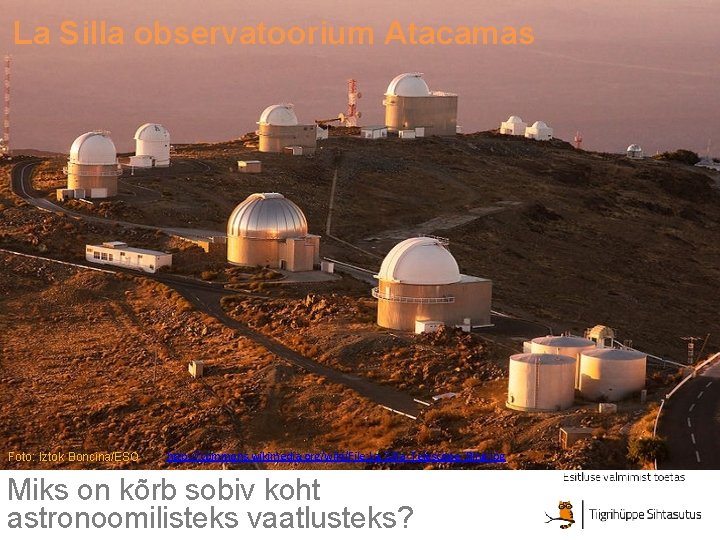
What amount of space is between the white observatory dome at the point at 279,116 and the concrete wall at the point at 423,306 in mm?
57450

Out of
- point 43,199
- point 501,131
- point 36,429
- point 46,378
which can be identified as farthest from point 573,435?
point 501,131

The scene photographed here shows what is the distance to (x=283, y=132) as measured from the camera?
11988 centimetres

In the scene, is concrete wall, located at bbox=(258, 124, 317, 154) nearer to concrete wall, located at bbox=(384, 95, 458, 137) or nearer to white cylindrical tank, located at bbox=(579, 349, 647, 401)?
concrete wall, located at bbox=(384, 95, 458, 137)

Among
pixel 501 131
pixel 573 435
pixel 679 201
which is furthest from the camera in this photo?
pixel 501 131

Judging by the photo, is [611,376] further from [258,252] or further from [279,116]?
[279,116]

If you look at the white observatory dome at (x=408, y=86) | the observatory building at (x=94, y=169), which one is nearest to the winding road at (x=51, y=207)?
the observatory building at (x=94, y=169)

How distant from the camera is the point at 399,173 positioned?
119 m

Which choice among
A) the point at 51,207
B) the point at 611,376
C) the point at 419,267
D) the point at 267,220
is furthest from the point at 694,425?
the point at 51,207

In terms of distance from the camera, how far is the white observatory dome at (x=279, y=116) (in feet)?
394

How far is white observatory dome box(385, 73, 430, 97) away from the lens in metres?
137

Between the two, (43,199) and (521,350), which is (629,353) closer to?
(521,350)

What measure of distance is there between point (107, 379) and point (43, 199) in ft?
118

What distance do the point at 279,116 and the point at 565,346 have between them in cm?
6881

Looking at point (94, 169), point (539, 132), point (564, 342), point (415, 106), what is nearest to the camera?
point (564, 342)
